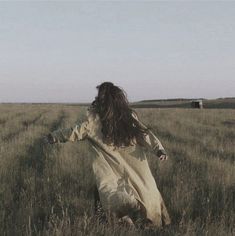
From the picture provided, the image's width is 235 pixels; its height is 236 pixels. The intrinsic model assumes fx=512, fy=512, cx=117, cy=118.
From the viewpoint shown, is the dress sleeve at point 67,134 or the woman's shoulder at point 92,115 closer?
the dress sleeve at point 67,134

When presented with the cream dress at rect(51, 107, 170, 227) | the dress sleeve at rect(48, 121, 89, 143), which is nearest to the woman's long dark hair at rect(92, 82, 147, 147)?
the cream dress at rect(51, 107, 170, 227)

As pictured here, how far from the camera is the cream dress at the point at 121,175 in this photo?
5676 millimetres

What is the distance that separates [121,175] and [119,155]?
0.23 m

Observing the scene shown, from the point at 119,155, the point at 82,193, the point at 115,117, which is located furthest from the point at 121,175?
the point at 82,193

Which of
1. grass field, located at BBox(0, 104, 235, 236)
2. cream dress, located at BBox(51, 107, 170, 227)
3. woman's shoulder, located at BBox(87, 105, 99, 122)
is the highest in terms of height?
woman's shoulder, located at BBox(87, 105, 99, 122)

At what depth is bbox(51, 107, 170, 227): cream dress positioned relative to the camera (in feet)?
18.6

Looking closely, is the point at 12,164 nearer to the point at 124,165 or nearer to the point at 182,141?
the point at 124,165

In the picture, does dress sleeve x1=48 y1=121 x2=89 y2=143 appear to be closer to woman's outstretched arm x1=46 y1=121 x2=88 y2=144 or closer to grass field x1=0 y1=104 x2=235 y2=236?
woman's outstretched arm x1=46 y1=121 x2=88 y2=144

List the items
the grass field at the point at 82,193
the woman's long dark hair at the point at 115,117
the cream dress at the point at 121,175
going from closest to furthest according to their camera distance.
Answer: the grass field at the point at 82,193 < the cream dress at the point at 121,175 < the woman's long dark hair at the point at 115,117

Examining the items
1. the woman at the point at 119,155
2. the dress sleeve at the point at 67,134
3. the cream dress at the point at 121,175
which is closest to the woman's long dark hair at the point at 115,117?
the woman at the point at 119,155

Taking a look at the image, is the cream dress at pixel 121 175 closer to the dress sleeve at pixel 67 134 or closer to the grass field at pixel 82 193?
the dress sleeve at pixel 67 134

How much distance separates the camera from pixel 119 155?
5914 mm

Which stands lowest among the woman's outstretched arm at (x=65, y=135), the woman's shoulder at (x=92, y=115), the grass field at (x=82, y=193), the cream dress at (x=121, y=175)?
the grass field at (x=82, y=193)

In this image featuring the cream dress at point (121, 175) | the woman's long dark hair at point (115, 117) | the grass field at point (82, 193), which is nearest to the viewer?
the grass field at point (82, 193)
